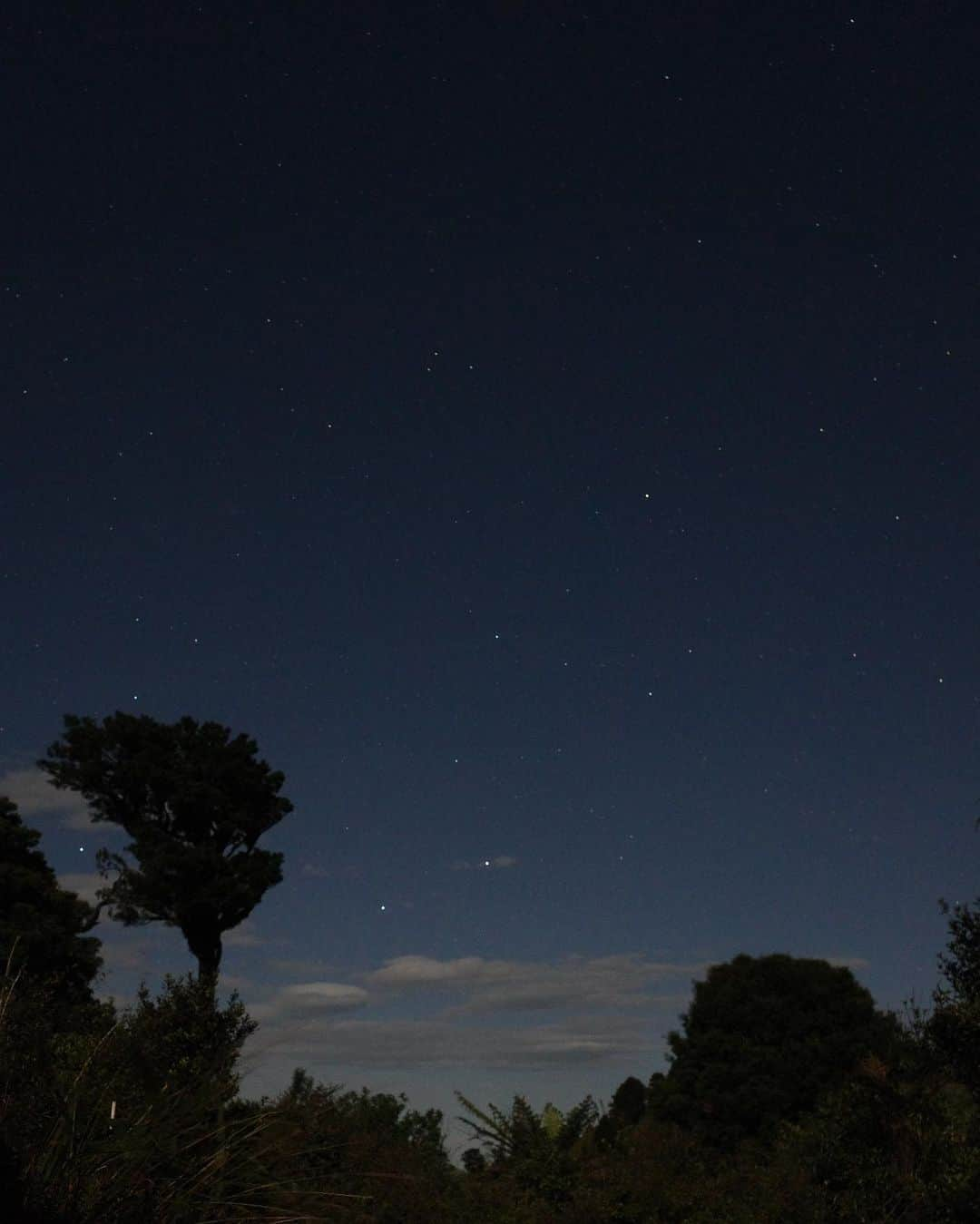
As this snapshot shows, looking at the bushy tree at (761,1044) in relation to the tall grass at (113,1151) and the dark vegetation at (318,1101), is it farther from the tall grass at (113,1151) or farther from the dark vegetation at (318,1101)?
the tall grass at (113,1151)

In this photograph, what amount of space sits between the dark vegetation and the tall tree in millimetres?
70

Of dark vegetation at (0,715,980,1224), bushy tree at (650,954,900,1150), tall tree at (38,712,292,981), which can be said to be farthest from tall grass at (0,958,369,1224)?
bushy tree at (650,954,900,1150)

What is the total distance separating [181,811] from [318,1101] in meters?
20.1

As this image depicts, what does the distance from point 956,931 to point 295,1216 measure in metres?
14.5

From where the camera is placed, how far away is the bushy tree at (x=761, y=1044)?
46.0 meters

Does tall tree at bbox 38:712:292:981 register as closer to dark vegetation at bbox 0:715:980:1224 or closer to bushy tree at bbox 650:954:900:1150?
dark vegetation at bbox 0:715:980:1224

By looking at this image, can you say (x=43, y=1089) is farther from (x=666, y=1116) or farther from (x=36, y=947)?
(x=666, y=1116)

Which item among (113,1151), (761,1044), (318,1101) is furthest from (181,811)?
(113,1151)

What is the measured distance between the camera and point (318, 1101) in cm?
1752

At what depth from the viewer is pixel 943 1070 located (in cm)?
1767

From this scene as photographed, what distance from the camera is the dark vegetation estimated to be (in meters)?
5.10

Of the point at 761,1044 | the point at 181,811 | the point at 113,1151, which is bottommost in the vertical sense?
the point at 113,1151

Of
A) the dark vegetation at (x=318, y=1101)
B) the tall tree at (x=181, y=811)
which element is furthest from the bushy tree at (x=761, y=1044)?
the tall tree at (x=181, y=811)

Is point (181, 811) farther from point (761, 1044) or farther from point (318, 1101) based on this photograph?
point (761, 1044)
